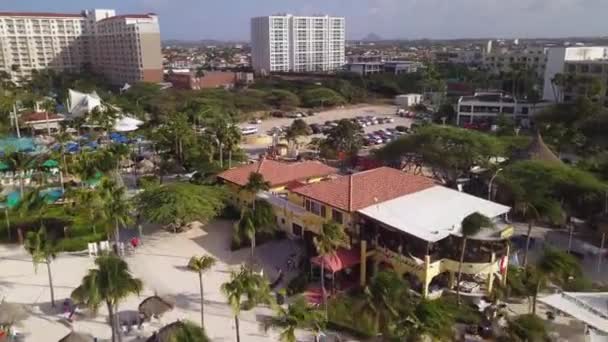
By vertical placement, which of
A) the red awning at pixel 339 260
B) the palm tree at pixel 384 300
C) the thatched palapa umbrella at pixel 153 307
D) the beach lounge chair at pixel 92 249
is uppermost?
the palm tree at pixel 384 300

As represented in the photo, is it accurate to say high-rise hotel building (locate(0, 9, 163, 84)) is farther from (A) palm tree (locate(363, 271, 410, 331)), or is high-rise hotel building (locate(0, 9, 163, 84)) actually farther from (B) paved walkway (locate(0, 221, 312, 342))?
(A) palm tree (locate(363, 271, 410, 331))

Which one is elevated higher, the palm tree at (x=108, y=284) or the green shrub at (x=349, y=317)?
the palm tree at (x=108, y=284)

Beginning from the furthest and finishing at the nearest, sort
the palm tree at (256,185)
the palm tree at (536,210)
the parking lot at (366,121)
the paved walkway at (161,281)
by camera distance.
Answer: the parking lot at (366,121)
the palm tree at (256,185)
the palm tree at (536,210)
the paved walkway at (161,281)

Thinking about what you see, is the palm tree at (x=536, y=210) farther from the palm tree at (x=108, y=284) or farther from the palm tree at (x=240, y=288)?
the palm tree at (x=108, y=284)

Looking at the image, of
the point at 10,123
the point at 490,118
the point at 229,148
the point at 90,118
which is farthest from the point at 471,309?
the point at 10,123

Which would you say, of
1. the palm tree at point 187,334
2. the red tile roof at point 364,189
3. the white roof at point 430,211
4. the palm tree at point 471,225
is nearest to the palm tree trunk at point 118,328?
the palm tree at point 187,334

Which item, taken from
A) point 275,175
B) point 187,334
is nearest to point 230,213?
point 275,175
